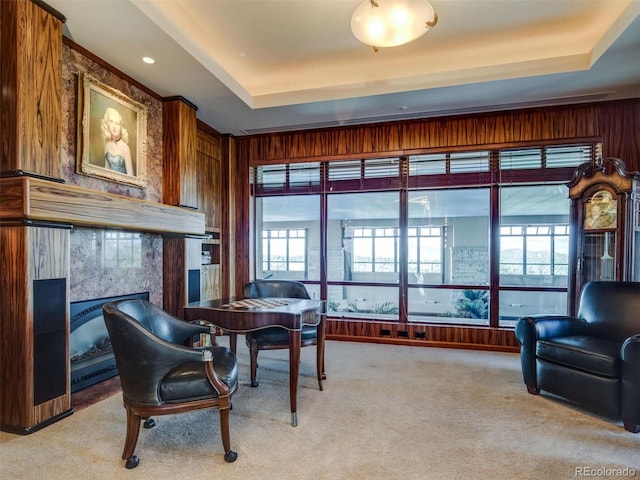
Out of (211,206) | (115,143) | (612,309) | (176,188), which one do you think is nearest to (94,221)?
(115,143)

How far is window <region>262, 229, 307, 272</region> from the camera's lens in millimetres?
5465

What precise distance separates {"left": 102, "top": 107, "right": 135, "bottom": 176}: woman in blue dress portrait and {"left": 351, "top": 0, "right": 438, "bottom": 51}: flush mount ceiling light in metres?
2.38

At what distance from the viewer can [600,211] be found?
12.4 ft

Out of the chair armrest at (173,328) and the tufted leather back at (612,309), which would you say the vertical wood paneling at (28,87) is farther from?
the tufted leather back at (612,309)

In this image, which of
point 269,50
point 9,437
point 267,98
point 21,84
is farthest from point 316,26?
point 9,437

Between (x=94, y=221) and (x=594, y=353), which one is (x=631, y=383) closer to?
(x=594, y=353)

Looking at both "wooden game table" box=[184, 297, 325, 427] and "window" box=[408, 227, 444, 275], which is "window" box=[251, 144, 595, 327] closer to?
"window" box=[408, 227, 444, 275]

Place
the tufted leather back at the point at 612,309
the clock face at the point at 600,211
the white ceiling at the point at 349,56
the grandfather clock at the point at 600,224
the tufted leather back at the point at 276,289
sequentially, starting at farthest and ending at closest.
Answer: the tufted leather back at the point at 276,289 → the clock face at the point at 600,211 → the grandfather clock at the point at 600,224 → the tufted leather back at the point at 612,309 → the white ceiling at the point at 349,56

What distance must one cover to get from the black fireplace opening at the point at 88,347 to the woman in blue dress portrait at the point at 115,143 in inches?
50.0

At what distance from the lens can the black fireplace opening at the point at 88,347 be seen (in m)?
3.08

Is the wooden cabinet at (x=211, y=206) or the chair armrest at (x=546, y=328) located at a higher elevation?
the wooden cabinet at (x=211, y=206)

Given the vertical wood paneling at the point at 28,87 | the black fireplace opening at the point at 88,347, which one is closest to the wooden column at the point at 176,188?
the black fireplace opening at the point at 88,347

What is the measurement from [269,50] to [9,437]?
151 inches

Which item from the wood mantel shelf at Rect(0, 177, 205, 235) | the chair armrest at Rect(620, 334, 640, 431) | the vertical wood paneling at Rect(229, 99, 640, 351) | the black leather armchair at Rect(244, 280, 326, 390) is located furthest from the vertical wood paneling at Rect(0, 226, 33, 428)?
the chair armrest at Rect(620, 334, 640, 431)
